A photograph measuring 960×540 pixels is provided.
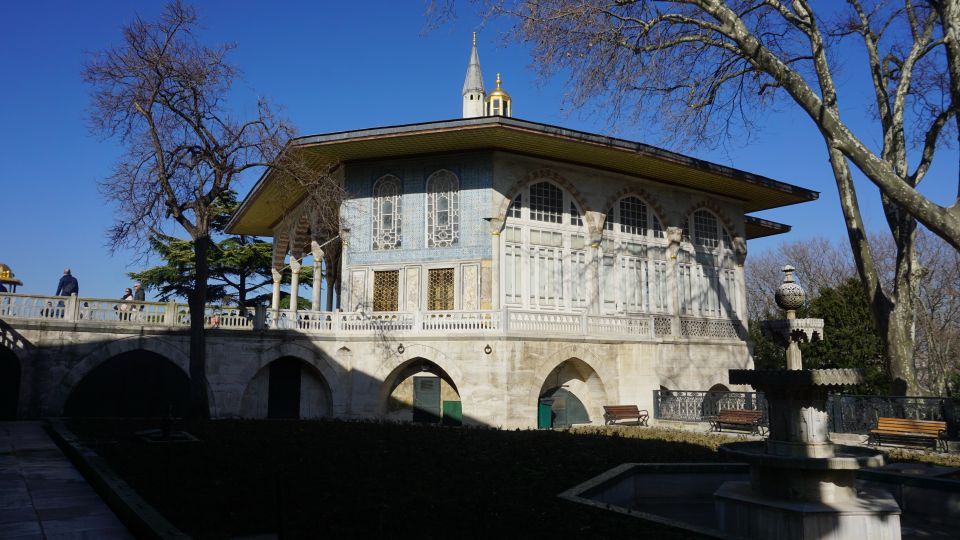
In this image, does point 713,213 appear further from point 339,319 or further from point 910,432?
point 339,319

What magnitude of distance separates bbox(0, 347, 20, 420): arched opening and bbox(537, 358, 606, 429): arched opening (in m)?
13.7

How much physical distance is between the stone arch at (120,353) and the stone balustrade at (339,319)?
1.54ft

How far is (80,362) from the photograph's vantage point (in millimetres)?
15906

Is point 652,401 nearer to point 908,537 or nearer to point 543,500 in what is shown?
point 908,537

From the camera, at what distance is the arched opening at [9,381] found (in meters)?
16.2

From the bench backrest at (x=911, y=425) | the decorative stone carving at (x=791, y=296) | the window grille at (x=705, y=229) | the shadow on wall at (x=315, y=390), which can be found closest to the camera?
the decorative stone carving at (x=791, y=296)

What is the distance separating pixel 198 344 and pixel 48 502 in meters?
8.72

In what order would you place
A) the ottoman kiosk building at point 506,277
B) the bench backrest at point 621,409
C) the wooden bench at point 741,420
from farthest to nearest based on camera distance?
the bench backrest at point 621,409 → the ottoman kiosk building at point 506,277 → the wooden bench at point 741,420

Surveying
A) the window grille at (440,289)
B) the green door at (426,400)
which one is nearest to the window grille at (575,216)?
the window grille at (440,289)

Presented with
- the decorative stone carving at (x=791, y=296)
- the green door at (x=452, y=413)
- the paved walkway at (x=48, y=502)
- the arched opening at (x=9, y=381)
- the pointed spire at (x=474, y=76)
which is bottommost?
the green door at (x=452, y=413)

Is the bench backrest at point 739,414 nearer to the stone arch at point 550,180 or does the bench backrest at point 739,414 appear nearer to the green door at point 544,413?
the green door at point 544,413

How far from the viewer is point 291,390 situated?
738 inches

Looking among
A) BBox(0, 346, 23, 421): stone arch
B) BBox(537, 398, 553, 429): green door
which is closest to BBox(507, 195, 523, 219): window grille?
BBox(537, 398, 553, 429): green door

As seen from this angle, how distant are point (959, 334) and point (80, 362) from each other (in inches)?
1538
